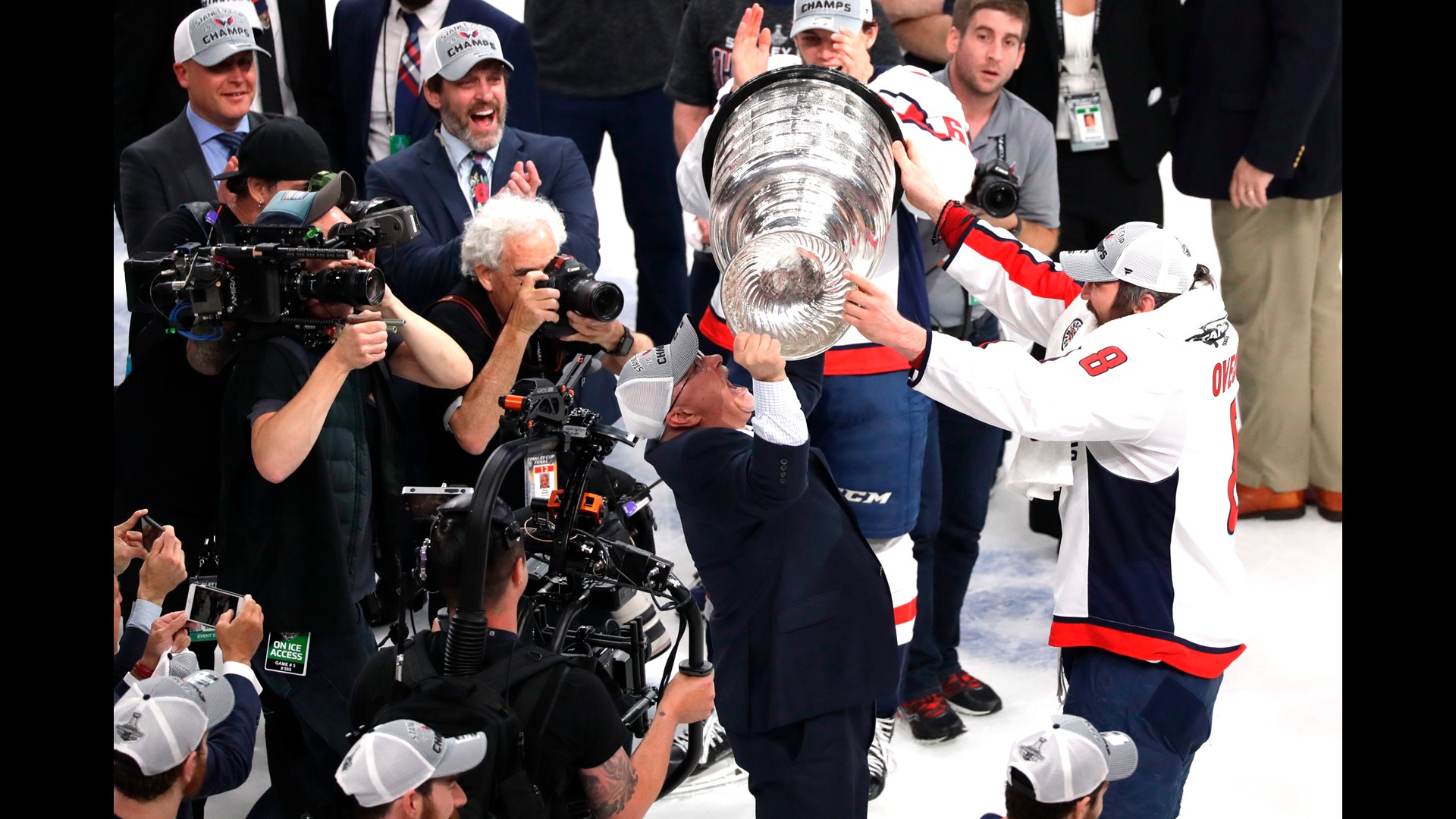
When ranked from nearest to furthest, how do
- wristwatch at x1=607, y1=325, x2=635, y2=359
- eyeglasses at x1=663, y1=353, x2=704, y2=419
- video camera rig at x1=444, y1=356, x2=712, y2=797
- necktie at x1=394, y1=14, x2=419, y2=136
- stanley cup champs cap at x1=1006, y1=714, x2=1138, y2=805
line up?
stanley cup champs cap at x1=1006, y1=714, x2=1138, y2=805 → eyeglasses at x1=663, y1=353, x2=704, y2=419 → video camera rig at x1=444, y1=356, x2=712, y2=797 → wristwatch at x1=607, y1=325, x2=635, y2=359 → necktie at x1=394, y1=14, x2=419, y2=136

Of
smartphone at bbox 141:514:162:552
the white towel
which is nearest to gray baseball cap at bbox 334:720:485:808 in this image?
smartphone at bbox 141:514:162:552

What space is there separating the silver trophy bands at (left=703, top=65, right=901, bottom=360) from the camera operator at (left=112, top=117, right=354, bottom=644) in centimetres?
96

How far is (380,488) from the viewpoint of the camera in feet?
12.4

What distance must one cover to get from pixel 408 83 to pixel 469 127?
0.74 m

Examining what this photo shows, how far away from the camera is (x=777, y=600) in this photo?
3148 millimetres

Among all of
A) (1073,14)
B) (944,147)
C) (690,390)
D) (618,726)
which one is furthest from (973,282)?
(1073,14)

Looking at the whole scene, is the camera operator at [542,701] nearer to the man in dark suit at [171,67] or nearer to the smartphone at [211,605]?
the smartphone at [211,605]

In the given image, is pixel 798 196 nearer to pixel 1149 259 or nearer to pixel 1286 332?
pixel 1149 259

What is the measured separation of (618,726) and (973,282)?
141cm

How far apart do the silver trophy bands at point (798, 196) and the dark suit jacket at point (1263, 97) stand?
2521 millimetres

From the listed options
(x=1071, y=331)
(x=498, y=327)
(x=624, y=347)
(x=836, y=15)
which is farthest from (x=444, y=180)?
(x=1071, y=331)

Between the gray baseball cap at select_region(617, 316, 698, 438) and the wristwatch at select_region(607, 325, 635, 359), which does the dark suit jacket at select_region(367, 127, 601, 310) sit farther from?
the gray baseball cap at select_region(617, 316, 698, 438)

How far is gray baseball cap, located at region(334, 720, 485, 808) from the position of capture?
2531 millimetres

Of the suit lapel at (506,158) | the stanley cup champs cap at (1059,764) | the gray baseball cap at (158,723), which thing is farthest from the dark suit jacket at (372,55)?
the stanley cup champs cap at (1059,764)
